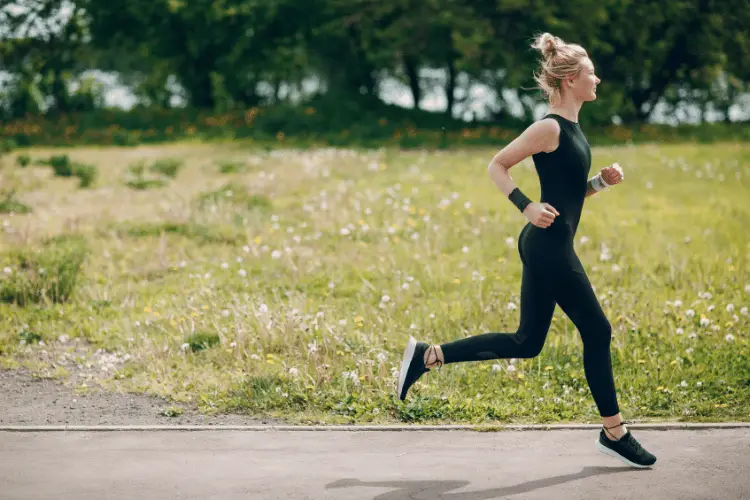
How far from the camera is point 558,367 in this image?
7.09 m

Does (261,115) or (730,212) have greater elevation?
(730,212)

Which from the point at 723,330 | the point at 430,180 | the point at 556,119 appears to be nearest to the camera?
the point at 556,119

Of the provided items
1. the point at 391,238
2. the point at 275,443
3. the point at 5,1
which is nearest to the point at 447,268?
the point at 391,238

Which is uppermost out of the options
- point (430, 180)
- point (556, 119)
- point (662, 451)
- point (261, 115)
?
point (556, 119)

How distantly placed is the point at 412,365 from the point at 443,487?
91 cm

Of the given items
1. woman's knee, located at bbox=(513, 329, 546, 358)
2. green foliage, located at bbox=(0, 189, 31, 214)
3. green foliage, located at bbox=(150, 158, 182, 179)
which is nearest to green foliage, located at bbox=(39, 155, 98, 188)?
green foliage, located at bbox=(150, 158, 182, 179)

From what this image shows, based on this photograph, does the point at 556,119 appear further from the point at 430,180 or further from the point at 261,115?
the point at 261,115

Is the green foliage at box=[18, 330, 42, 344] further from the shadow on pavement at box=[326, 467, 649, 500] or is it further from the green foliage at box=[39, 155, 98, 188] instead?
the green foliage at box=[39, 155, 98, 188]

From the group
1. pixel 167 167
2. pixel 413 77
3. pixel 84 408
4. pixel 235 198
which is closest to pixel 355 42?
pixel 413 77

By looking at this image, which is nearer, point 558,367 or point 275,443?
point 275,443

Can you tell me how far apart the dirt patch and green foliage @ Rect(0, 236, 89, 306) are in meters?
2.17

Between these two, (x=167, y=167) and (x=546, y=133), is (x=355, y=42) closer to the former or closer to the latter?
(x=167, y=167)

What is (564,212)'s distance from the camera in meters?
5.13

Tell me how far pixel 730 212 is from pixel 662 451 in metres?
9.22
